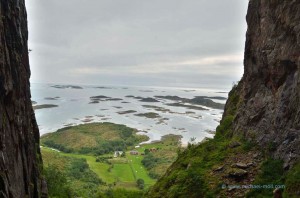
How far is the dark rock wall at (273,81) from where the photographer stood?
21766mm

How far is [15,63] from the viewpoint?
2752 centimetres

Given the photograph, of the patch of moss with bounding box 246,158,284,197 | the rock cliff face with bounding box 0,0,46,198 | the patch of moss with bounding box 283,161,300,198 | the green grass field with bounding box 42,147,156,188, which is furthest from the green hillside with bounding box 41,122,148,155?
the patch of moss with bounding box 283,161,300,198

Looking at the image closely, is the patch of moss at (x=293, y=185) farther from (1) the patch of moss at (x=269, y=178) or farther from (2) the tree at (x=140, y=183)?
(2) the tree at (x=140, y=183)

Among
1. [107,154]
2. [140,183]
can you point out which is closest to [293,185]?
[140,183]

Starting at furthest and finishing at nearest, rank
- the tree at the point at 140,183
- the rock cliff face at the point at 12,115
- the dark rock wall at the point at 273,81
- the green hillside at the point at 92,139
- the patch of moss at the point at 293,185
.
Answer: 1. the green hillside at the point at 92,139
2. the tree at the point at 140,183
3. the dark rock wall at the point at 273,81
4. the rock cliff face at the point at 12,115
5. the patch of moss at the point at 293,185

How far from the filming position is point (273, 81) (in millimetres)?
26250

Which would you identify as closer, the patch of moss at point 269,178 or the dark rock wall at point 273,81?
the patch of moss at point 269,178

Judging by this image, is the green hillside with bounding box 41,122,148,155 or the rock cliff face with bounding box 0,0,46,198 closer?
the rock cliff face with bounding box 0,0,46,198

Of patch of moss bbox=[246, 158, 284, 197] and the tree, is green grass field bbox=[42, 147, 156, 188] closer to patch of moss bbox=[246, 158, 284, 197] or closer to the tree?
the tree

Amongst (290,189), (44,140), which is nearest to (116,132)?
(44,140)

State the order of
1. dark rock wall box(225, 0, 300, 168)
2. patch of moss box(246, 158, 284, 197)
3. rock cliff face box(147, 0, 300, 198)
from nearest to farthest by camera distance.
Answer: patch of moss box(246, 158, 284, 197), rock cliff face box(147, 0, 300, 198), dark rock wall box(225, 0, 300, 168)

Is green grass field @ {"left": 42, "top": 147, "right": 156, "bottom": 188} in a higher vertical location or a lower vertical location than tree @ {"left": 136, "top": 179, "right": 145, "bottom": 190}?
lower

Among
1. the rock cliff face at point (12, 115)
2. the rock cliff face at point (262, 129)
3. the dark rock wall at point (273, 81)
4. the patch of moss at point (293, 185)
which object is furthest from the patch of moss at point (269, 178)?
the rock cliff face at point (12, 115)

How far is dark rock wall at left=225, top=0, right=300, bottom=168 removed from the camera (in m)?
21.8
